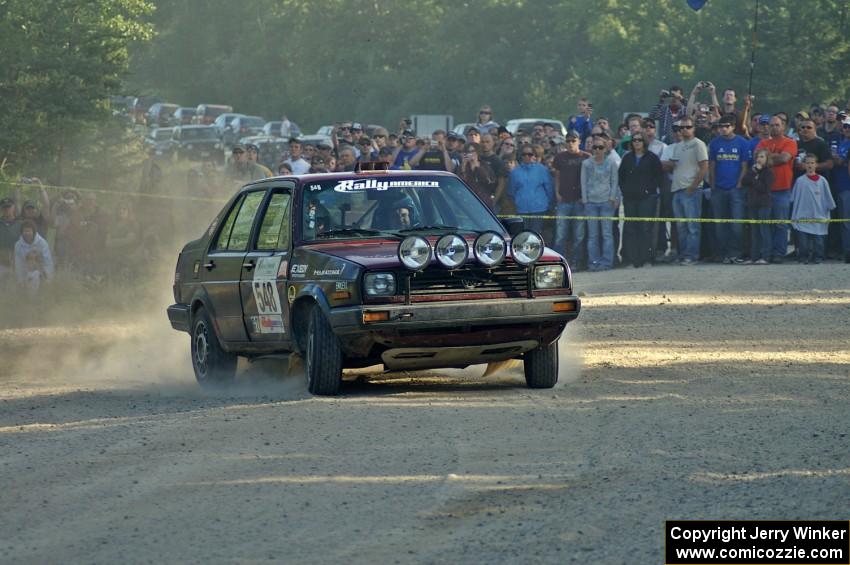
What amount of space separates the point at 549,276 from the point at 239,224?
285 cm

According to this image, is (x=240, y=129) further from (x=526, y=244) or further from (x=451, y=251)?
(x=451, y=251)

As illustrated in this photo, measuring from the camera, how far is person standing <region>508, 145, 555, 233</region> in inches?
821

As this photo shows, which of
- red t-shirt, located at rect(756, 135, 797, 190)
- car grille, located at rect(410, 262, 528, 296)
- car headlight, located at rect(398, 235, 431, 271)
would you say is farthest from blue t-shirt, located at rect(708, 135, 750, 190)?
car headlight, located at rect(398, 235, 431, 271)

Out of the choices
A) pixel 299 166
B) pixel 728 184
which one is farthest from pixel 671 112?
pixel 299 166

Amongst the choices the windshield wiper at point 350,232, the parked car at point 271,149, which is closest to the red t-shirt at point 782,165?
the windshield wiper at point 350,232

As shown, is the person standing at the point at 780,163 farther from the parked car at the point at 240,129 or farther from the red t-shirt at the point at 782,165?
the parked car at the point at 240,129

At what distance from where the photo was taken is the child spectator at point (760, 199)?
63.1 ft

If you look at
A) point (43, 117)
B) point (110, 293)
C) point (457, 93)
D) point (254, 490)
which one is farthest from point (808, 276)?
point (457, 93)

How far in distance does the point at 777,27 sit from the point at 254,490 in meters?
44.5

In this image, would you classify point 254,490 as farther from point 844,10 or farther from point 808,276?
point 844,10

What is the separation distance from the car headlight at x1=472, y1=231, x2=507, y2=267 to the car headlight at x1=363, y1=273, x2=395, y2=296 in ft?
2.08

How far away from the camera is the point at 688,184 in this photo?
19.7 m

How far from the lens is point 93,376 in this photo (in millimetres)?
13742

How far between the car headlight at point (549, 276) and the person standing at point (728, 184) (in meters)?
9.33
